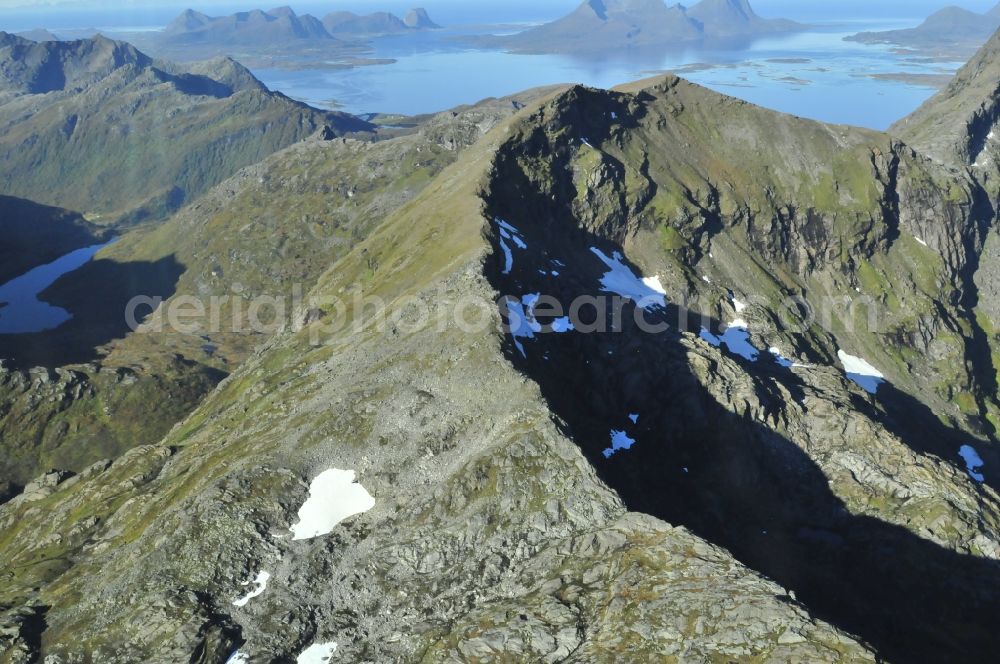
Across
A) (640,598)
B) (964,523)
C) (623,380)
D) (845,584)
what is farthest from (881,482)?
(640,598)

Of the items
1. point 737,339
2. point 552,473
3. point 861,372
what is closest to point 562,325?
point 552,473

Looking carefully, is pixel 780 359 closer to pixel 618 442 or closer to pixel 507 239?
pixel 507 239

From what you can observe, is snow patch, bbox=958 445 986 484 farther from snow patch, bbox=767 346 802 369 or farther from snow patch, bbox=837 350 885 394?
snow patch, bbox=767 346 802 369

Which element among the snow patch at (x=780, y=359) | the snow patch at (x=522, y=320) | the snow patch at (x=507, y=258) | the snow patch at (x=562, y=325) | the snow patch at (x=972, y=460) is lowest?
the snow patch at (x=972, y=460)

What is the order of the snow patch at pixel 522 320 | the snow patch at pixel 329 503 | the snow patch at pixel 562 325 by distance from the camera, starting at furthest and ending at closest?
1. the snow patch at pixel 562 325
2. the snow patch at pixel 522 320
3. the snow patch at pixel 329 503

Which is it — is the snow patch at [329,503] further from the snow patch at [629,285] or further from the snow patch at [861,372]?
the snow patch at [861,372]

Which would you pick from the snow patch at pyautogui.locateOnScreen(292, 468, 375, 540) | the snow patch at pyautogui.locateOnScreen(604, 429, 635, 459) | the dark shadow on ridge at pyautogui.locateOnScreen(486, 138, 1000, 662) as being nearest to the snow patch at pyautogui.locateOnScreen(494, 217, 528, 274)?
the dark shadow on ridge at pyautogui.locateOnScreen(486, 138, 1000, 662)

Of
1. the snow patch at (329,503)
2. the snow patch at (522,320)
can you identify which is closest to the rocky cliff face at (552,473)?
the snow patch at (329,503)

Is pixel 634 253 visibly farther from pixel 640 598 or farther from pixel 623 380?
pixel 640 598
